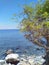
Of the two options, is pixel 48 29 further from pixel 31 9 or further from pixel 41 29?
pixel 31 9

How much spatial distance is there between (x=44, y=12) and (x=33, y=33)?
1.38 metres

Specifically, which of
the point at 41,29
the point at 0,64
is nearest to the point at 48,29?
the point at 41,29

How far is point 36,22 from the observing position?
41.2ft

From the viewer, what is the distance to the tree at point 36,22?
12039 millimetres

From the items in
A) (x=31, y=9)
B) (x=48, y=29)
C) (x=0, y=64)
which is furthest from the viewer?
(x=0, y=64)

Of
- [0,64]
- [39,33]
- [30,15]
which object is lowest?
[0,64]

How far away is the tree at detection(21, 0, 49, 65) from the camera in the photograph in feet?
39.5

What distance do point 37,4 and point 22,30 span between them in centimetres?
168

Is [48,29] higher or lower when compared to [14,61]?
higher

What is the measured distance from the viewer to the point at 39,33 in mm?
12078

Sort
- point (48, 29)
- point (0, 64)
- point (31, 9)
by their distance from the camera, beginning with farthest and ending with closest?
point (0, 64)
point (31, 9)
point (48, 29)

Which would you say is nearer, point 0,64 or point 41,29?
point 41,29

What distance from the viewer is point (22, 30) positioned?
507 inches

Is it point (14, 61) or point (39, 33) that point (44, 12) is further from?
point (14, 61)
